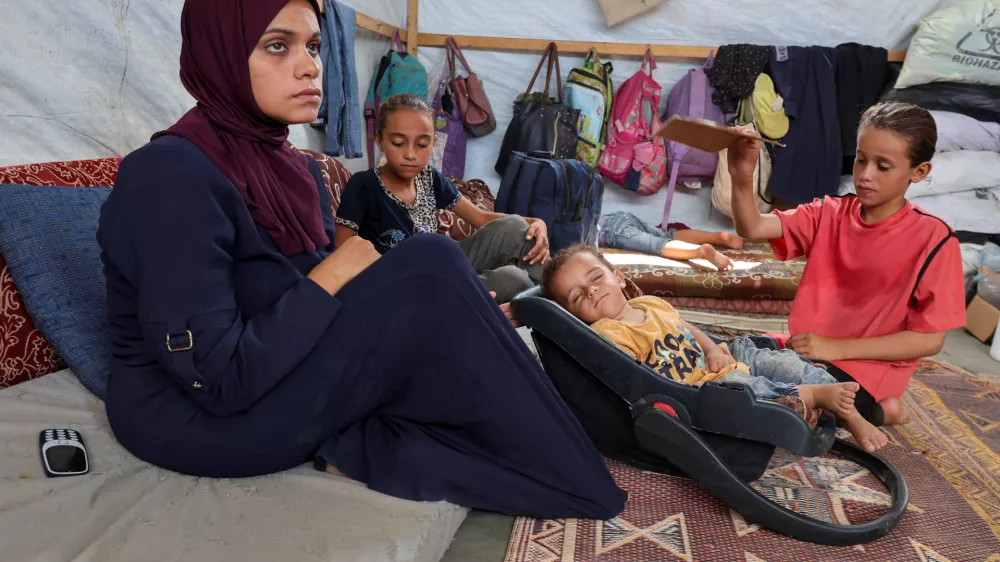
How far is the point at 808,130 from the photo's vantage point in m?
3.63

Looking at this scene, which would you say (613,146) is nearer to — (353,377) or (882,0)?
(882,0)

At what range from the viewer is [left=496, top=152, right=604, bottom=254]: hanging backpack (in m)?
2.99

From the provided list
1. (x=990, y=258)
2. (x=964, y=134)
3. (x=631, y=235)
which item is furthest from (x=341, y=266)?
(x=964, y=134)

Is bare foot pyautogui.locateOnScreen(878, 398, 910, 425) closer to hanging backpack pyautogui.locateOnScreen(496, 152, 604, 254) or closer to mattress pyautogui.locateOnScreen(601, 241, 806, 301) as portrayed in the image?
mattress pyautogui.locateOnScreen(601, 241, 806, 301)

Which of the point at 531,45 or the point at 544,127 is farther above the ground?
Answer: the point at 531,45

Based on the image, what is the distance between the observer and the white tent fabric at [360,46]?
5.28 ft

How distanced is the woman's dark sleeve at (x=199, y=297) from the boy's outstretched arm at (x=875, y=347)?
4.62ft

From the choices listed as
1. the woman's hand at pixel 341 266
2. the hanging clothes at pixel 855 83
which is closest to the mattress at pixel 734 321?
the hanging clothes at pixel 855 83

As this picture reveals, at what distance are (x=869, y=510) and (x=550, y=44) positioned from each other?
129 inches

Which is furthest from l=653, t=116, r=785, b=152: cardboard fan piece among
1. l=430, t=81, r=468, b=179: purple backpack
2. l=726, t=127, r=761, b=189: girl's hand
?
l=430, t=81, r=468, b=179: purple backpack

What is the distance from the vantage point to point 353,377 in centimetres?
111

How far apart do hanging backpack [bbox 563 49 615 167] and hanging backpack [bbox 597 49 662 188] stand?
0.21 ft

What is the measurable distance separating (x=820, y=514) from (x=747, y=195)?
2.67ft

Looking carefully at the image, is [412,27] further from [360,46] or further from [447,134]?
[447,134]
